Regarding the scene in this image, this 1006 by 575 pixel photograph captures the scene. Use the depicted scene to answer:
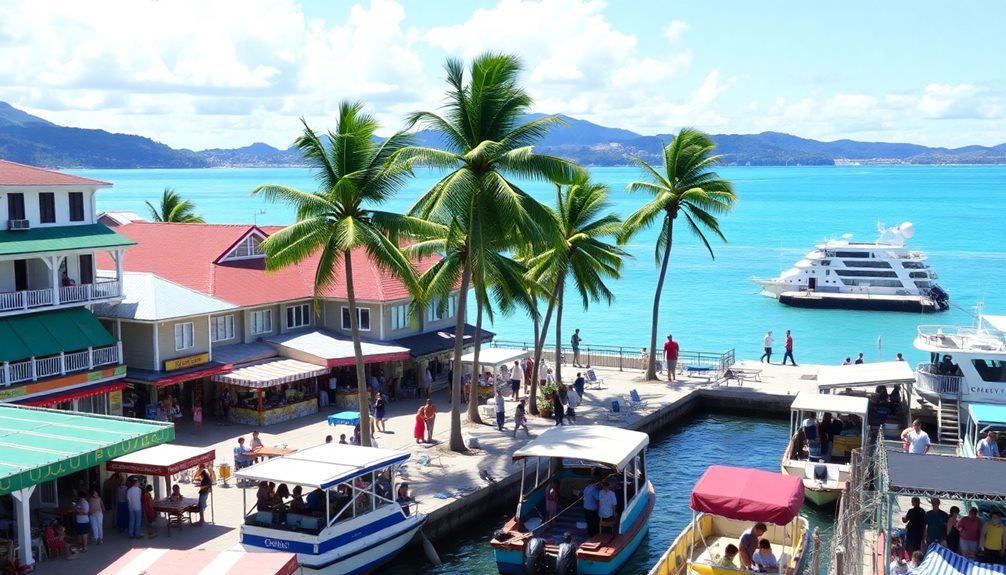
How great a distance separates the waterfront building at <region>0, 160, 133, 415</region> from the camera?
97.6 feet

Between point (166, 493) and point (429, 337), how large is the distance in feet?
59.1

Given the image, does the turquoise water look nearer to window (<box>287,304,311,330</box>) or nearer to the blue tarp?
the blue tarp

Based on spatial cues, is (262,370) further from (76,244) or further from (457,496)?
(457,496)

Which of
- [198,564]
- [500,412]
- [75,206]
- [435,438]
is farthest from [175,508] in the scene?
[75,206]

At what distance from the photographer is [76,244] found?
105 ft

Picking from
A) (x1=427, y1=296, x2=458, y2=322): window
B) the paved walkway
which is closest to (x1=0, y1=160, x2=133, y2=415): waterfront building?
the paved walkway

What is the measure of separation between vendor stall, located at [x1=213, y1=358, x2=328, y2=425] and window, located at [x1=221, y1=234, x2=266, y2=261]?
620cm

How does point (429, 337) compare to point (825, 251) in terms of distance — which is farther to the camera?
point (825, 251)

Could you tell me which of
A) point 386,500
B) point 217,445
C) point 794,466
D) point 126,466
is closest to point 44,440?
point 126,466

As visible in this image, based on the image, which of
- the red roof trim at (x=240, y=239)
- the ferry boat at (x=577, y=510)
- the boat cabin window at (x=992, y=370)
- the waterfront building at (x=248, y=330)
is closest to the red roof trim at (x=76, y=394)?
the waterfront building at (x=248, y=330)

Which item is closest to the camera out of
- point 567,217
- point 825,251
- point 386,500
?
point 386,500

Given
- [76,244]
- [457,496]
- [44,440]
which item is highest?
[76,244]

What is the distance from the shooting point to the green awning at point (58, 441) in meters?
19.6

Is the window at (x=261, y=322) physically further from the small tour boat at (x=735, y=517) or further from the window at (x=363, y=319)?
the small tour boat at (x=735, y=517)
